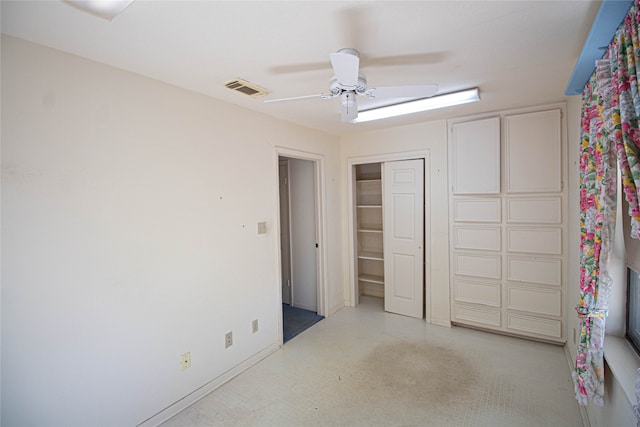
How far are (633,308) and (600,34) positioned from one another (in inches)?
58.0

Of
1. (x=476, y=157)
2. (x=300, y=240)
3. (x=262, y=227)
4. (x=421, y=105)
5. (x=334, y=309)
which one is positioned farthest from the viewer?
(x=300, y=240)

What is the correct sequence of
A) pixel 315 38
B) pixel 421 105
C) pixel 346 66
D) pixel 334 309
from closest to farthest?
pixel 346 66 → pixel 315 38 → pixel 421 105 → pixel 334 309

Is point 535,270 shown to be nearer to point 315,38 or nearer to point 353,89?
point 353,89

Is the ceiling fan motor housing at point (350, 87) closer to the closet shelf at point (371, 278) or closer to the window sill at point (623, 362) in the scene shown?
the window sill at point (623, 362)

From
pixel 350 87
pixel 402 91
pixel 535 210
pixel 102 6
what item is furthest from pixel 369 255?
pixel 102 6

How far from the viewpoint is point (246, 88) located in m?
2.29

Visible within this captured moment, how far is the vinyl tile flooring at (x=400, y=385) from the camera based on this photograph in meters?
2.11

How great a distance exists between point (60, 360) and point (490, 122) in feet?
12.9

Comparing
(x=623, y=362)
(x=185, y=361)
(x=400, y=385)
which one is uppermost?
(x=623, y=362)

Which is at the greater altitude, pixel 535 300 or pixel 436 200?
pixel 436 200

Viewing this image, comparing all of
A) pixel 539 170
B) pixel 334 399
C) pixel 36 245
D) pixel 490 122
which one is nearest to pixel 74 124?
pixel 36 245

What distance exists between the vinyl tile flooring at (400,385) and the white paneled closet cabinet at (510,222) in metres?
0.30

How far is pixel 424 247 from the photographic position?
376cm

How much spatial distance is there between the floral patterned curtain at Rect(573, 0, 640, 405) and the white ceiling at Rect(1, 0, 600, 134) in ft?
1.10
